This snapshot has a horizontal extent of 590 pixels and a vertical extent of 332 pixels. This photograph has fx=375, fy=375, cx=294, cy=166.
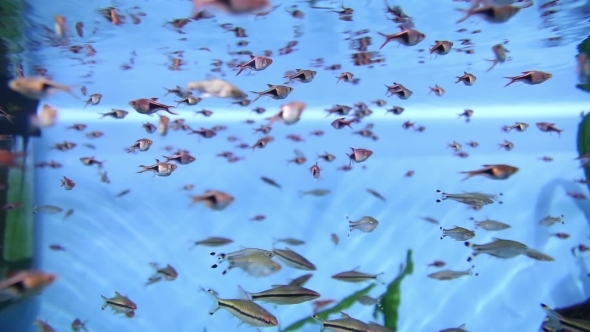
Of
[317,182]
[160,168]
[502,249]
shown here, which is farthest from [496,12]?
[317,182]

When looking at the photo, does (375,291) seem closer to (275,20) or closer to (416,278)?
(416,278)

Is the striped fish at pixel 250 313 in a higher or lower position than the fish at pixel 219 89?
lower

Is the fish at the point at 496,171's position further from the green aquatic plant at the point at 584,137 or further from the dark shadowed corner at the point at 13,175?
the dark shadowed corner at the point at 13,175

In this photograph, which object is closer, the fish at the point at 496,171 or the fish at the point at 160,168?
the fish at the point at 496,171

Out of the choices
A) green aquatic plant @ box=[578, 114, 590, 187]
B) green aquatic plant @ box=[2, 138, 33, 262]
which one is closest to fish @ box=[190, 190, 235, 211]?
green aquatic plant @ box=[2, 138, 33, 262]

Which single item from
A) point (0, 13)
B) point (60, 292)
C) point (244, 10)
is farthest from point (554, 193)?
point (0, 13)

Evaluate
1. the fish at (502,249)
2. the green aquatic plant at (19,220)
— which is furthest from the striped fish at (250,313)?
the green aquatic plant at (19,220)

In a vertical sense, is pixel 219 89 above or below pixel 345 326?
above

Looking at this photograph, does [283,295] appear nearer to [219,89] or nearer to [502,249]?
[219,89]
